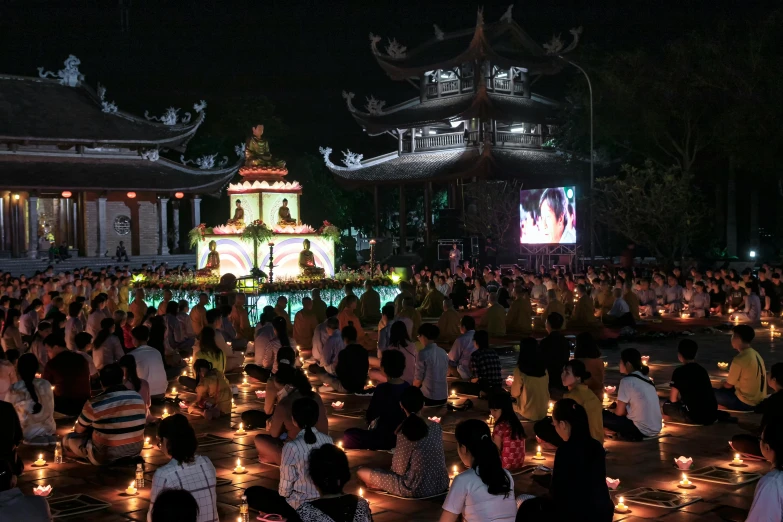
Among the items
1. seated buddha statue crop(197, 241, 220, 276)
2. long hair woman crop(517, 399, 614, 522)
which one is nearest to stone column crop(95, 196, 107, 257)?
seated buddha statue crop(197, 241, 220, 276)

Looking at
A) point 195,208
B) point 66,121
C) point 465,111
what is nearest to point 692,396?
point 465,111

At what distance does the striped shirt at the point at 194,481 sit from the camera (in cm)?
616

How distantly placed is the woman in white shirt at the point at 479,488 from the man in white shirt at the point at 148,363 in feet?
21.3

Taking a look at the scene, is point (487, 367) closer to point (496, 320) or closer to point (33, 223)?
point (496, 320)

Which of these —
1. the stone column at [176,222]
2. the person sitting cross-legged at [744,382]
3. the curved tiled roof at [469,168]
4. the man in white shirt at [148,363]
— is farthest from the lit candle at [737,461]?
the stone column at [176,222]

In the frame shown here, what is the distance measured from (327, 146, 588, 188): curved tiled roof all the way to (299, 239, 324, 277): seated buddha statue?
16055 millimetres

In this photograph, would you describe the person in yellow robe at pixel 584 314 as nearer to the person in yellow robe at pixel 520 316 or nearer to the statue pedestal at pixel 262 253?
the person in yellow robe at pixel 520 316

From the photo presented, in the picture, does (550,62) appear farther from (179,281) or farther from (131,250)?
(179,281)

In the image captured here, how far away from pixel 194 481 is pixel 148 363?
18.6ft

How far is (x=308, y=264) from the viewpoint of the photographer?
87.0ft

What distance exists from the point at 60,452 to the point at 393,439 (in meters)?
3.41

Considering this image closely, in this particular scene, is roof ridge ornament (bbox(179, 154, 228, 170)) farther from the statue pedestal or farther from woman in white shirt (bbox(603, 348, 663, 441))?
woman in white shirt (bbox(603, 348, 663, 441))

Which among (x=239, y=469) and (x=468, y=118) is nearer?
(x=239, y=469)

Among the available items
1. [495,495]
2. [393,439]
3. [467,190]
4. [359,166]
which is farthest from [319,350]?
[359,166]
